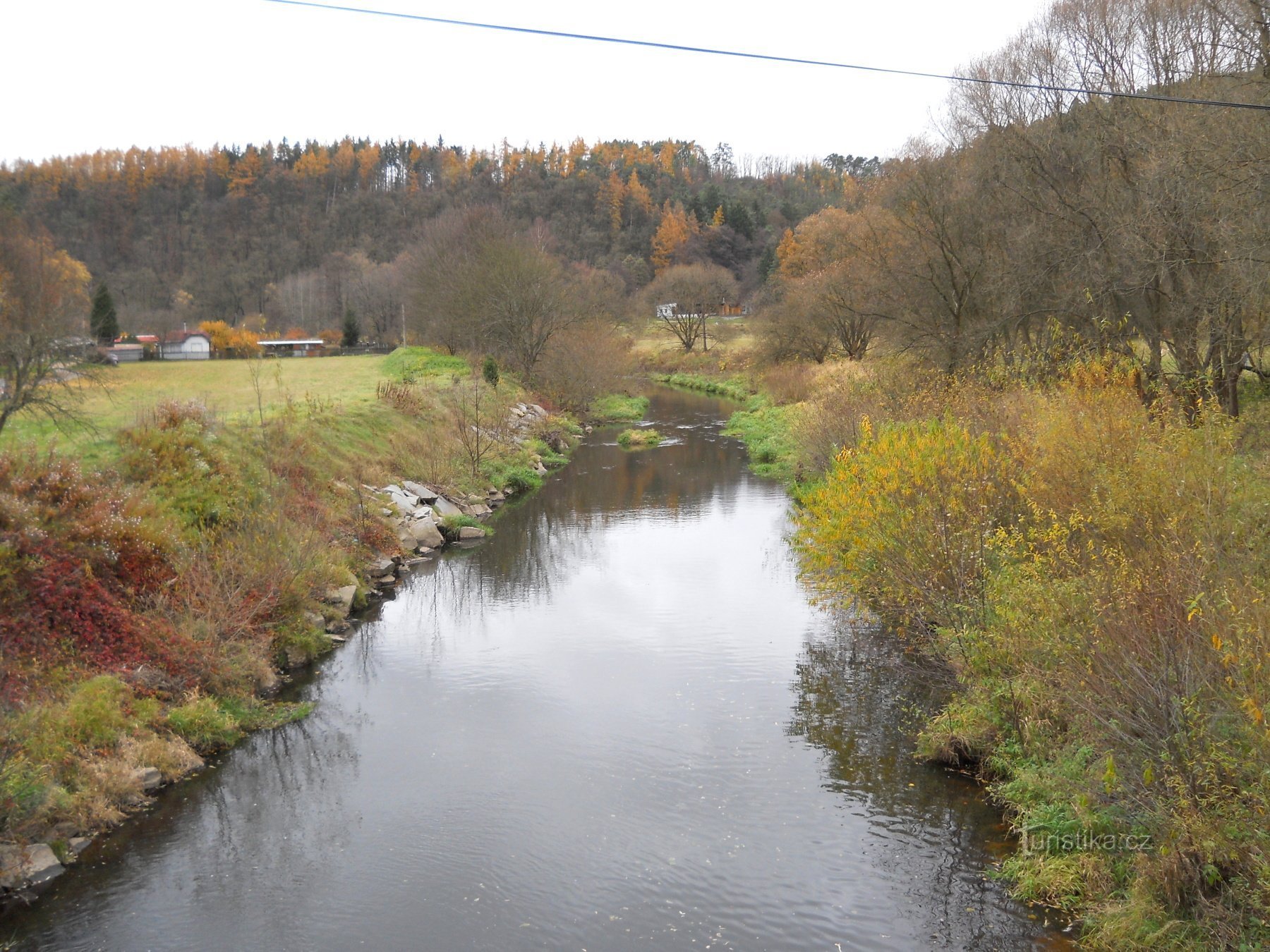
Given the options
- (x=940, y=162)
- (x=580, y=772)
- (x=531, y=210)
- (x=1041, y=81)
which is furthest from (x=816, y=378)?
(x=531, y=210)

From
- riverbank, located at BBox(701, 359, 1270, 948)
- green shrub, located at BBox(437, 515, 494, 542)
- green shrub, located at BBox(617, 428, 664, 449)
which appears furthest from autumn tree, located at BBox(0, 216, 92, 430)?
green shrub, located at BBox(617, 428, 664, 449)

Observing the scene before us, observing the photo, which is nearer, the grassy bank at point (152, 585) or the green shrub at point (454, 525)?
the grassy bank at point (152, 585)

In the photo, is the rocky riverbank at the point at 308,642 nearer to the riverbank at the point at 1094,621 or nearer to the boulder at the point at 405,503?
the boulder at the point at 405,503

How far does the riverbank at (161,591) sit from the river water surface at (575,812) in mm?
533

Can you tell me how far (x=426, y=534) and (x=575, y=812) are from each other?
1259 cm

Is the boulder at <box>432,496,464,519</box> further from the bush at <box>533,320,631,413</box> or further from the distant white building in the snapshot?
the distant white building

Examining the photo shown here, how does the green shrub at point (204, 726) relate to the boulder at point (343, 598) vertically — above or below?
below

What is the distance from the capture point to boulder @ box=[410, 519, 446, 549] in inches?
830

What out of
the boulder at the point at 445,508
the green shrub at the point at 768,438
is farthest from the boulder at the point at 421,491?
the green shrub at the point at 768,438

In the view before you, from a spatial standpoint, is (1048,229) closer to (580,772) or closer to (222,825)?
(580,772)

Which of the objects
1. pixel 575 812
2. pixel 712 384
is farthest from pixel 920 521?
pixel 712 384

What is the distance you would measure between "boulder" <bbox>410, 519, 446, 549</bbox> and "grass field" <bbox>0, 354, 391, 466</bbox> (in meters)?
4.41

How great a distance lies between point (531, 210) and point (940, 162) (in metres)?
80.3

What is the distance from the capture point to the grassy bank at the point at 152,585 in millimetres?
9758
